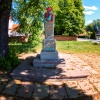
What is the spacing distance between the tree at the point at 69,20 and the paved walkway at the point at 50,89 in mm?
35327

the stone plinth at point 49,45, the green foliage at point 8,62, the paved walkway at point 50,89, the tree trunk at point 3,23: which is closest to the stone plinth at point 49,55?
the stone plinth at point 49,45

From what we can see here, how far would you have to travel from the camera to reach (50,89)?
6.66 meters

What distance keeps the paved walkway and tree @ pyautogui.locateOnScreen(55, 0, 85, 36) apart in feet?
116

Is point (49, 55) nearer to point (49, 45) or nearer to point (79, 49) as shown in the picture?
point (49, 45)

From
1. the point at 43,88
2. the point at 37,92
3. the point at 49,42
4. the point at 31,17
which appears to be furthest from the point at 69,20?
the point at 37,92

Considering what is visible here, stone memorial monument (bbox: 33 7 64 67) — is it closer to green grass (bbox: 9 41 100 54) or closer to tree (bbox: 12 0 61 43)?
green grass (bbox: 9 41 100 54)

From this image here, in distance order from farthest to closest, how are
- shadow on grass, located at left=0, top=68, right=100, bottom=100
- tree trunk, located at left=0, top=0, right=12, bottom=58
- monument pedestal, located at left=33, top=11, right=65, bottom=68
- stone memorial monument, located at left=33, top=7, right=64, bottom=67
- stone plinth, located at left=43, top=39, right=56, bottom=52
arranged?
1. stone plinth, located at left=43, top=39, right=56, bottom=52
2. stone memorial monument, located at left=33, top=7, right=64, bottom=67
3. tree trunk, located at left=0, top=0, right=12, bottom=58
4. monument pedestal, located at left=33, top=11, right=65, bottom=68
5. shadow on grass, located at left=0, top=68, right=100, bottom=100

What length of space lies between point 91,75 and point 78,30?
117 ft

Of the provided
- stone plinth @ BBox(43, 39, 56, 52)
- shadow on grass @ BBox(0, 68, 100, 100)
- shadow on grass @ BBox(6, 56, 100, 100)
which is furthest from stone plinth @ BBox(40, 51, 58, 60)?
shadow on grass @ BBox(0, 68, 100, 100)

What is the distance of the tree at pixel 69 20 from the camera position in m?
42.5

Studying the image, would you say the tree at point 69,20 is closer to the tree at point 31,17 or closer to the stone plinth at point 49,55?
the tree at point 31,17

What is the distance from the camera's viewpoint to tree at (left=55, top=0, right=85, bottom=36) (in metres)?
42.5

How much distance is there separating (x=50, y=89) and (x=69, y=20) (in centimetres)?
3747

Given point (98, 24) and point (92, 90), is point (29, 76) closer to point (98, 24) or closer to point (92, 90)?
point (92, 90)
